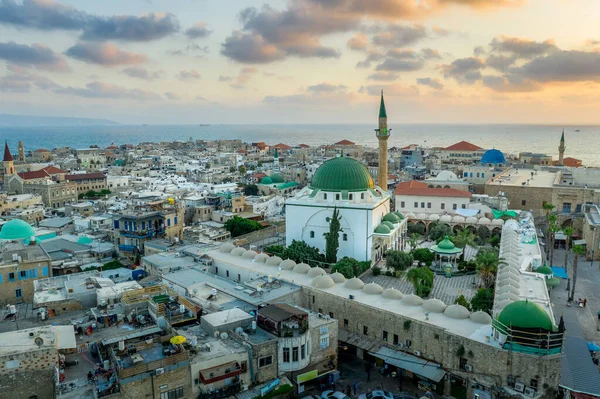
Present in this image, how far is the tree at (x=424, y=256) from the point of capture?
3516cm

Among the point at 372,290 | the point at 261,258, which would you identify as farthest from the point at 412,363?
the point at 261,258

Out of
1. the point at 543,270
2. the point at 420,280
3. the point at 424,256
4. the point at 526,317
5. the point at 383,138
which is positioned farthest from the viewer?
the point at 383,138

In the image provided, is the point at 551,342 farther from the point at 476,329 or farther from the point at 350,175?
the point at 350,175

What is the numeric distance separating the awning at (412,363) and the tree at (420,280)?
21.2 feet

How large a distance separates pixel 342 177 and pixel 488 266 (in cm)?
1290

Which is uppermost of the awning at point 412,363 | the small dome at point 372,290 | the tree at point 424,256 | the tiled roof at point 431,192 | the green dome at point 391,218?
the tiled roof at point 431,192

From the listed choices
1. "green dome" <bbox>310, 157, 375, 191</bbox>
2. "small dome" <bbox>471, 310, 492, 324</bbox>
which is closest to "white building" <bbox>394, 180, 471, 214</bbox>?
"green dome" <bbox>310, 157, 375, 191</bbox>

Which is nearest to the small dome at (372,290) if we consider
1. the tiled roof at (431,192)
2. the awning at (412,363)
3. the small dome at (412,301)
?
the small dome at (412,301)

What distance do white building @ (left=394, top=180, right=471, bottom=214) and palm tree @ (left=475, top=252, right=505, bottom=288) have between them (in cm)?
2034

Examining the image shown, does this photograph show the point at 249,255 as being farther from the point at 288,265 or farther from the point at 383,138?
the point at 383,138

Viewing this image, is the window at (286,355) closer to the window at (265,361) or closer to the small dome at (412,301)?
the window at (265,361)

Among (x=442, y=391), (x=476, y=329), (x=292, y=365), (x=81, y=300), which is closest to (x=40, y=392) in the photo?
(x=81, y=300)

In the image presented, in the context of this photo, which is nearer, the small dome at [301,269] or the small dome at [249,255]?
the small dome at [301,269]

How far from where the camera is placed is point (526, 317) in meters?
17.6
